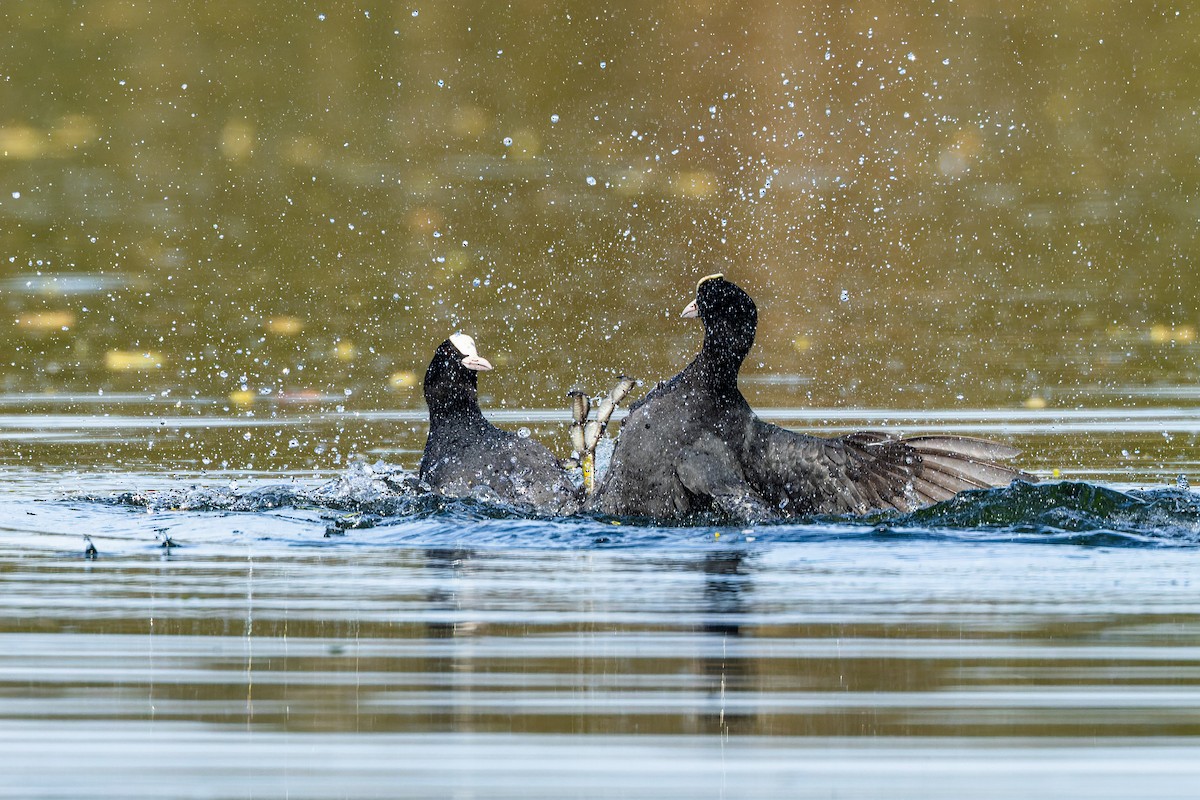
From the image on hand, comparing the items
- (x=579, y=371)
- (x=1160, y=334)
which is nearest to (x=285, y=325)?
(x=579, y=371)

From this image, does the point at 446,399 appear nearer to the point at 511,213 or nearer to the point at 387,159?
the point at 511,213

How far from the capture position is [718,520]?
28.0ft

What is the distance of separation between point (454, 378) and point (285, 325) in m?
4.57

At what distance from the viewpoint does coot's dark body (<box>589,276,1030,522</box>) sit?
28.3 feet

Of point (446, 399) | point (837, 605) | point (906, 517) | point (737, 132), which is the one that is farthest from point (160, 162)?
point (837, 605)

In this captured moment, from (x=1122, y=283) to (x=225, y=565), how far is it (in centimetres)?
1046

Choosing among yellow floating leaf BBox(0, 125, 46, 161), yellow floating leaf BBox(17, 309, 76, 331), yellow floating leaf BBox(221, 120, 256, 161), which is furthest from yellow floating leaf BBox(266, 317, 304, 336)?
yellow floating leaf BBox(0, 125, 46, 161)

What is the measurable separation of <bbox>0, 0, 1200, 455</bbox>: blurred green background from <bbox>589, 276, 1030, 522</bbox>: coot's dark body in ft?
9.58

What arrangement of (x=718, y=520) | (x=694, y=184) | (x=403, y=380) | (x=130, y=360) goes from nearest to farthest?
(x=718, y=520) < (x=403, y=380) < (x=130, y=360) < (x=694, y=184)

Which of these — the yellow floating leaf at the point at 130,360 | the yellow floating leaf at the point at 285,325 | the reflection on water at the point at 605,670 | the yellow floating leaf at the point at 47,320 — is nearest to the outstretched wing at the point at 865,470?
the reflection on water at the point at 605,670

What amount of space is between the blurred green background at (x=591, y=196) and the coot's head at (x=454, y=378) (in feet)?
7.15

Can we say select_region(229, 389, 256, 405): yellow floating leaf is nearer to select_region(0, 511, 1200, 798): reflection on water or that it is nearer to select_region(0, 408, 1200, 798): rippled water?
select_region(0, 408, 1200, 798): rippled water

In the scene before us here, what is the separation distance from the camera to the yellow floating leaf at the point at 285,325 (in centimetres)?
1386

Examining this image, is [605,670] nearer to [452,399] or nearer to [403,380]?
[452,399]
